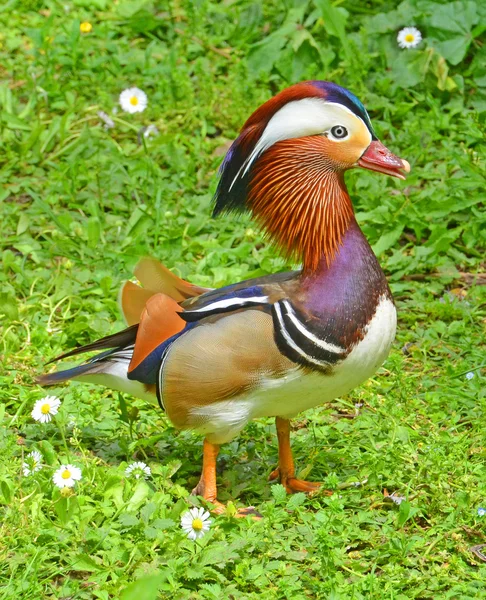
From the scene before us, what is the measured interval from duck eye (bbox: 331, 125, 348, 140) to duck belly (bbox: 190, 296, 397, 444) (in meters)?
0.52

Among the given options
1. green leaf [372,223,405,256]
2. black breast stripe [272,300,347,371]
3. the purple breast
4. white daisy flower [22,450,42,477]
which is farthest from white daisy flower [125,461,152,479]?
green leaf [372,223,405,256]

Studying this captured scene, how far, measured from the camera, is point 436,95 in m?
5.73

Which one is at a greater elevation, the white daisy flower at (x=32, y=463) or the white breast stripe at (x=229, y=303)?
the white breast stripe at (x=229, y=303)

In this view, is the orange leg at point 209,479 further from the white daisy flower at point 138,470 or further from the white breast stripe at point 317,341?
the white breast stripe at point 317,341

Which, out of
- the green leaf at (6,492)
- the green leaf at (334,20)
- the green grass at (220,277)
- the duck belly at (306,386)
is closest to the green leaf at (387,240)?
the green grass at (220,277)

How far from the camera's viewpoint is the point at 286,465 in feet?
11.8

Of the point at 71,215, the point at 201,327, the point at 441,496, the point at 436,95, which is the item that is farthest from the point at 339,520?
the point at 436,95

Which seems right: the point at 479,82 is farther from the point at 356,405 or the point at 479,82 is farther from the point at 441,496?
the point at 441,496

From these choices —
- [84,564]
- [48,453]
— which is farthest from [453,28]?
[84,564]

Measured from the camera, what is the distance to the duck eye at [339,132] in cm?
327

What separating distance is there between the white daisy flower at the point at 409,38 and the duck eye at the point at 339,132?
2.68 metres

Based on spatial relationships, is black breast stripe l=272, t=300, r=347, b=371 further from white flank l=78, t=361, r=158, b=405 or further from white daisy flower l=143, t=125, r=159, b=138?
white daisy flower l=143, t=125, r=159, b=138

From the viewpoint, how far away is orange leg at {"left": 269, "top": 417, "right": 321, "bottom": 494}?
3566 mm

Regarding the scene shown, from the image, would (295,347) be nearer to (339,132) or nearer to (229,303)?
(229,303)
